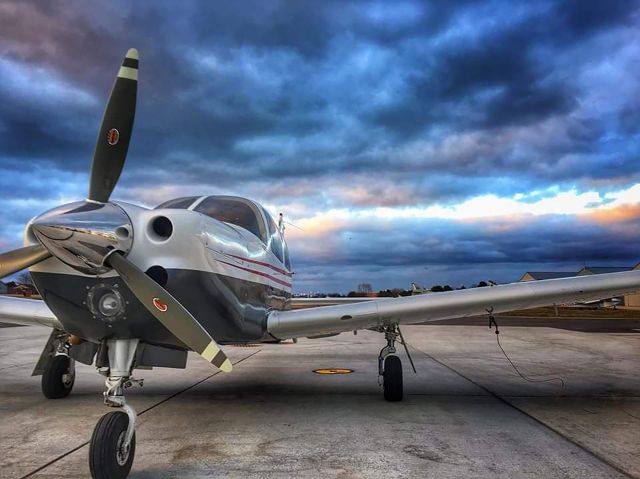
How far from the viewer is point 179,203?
5156 mm

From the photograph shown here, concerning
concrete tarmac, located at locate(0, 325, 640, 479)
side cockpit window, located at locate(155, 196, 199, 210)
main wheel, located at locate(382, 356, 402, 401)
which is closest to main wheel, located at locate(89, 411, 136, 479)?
concrete tarmac, located at locate(0, 325, 640, 479)

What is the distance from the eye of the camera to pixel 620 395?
6.94 meters

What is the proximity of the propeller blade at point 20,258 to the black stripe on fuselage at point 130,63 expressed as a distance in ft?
5.43

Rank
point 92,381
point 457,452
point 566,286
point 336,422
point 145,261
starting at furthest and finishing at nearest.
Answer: point 92,381 < point 566,286 < point 336,422 < point 457,452 < point 145,261

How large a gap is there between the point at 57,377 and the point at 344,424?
422cm

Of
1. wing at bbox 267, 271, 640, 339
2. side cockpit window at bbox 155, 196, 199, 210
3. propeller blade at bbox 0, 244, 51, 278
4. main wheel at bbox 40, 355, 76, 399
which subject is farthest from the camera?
main wheel at bbox 40, 355, 76, 399

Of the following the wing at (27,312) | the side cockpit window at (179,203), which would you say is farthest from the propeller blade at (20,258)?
the wing at (27,312)

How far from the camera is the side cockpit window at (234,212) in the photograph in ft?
16.7

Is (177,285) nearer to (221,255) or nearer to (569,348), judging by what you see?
(221,255)

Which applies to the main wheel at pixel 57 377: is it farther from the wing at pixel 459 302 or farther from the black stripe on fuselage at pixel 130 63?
the black stripe on fuselage at pixel 130 63

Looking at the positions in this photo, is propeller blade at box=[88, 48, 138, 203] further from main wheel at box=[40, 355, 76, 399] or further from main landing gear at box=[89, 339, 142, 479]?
main wheel at box=[40, 355, 76, 399]

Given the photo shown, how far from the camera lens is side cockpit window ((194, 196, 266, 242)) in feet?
16.7

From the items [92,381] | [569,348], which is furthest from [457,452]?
[569,348]

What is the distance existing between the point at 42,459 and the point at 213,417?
1933 mm
